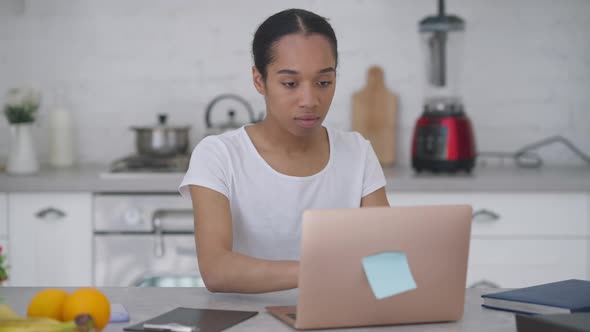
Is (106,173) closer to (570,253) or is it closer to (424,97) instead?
(424,97)

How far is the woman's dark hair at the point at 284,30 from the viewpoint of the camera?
182 cm

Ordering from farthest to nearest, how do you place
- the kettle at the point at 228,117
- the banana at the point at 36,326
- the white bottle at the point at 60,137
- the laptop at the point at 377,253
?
the white bottle at the point at 60,137, the kettle at the point at 228,117, the laptop at the point at 377,253, the banana at the point at 36,326

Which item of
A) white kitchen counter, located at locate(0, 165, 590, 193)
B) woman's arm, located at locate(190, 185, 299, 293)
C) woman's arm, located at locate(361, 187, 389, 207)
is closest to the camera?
woman's arm, located at locate(190, 185, 299, 293)

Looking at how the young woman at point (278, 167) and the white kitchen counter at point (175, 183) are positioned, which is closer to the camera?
the young woman at point (278, 167)

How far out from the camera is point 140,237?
9.77ft

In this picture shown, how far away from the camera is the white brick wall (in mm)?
3492

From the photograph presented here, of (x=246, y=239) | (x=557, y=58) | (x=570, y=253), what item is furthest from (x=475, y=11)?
(x=246, y=239)

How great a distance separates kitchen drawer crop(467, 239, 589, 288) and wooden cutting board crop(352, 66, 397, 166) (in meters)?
0.62

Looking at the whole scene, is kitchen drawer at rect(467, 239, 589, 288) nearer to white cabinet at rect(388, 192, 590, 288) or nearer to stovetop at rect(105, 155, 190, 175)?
white cabinet at rect(388, 192, 590, 288)

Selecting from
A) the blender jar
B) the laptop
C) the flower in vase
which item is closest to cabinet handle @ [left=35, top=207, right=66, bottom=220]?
the flower in vase

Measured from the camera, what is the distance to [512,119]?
354 cm

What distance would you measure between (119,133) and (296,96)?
1.94m

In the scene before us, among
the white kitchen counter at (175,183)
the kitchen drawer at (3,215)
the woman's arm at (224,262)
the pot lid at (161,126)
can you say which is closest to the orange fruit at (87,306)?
the woman's arm at (224,262)

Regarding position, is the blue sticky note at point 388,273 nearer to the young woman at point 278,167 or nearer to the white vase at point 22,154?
the young woman at point 278,167
